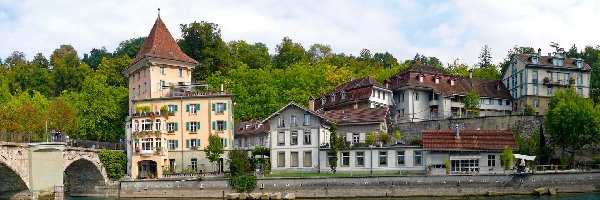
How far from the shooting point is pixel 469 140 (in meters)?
63.1

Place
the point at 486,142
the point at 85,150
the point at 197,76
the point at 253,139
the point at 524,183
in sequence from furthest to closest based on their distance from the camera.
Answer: the point at 197,76 < the point at 253,139 < the point at 85,150 < the point at 486,142 < the point at 524,183

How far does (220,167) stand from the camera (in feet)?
237

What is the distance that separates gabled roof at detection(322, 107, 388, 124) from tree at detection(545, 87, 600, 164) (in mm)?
15353

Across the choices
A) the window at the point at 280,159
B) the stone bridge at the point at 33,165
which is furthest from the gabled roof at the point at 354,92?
the stone bridge at the point at 33,165

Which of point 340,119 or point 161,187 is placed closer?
point 161,187

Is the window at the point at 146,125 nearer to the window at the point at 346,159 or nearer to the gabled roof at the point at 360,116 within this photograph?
the gabled roof at the point at 360,116

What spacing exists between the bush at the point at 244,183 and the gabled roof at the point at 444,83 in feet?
89.6

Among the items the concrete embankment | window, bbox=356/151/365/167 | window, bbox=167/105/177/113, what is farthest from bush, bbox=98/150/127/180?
window, bbox=356/151/365/167

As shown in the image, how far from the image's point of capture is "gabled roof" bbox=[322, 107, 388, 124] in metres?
69.8

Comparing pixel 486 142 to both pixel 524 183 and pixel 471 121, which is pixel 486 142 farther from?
pixel 471 121

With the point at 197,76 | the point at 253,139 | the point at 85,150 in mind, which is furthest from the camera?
the point at 197,76

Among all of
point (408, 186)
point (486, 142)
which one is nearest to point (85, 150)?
point (408, 186)

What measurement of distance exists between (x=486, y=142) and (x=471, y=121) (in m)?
10.6

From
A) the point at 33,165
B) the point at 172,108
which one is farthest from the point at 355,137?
the point at 33,165
